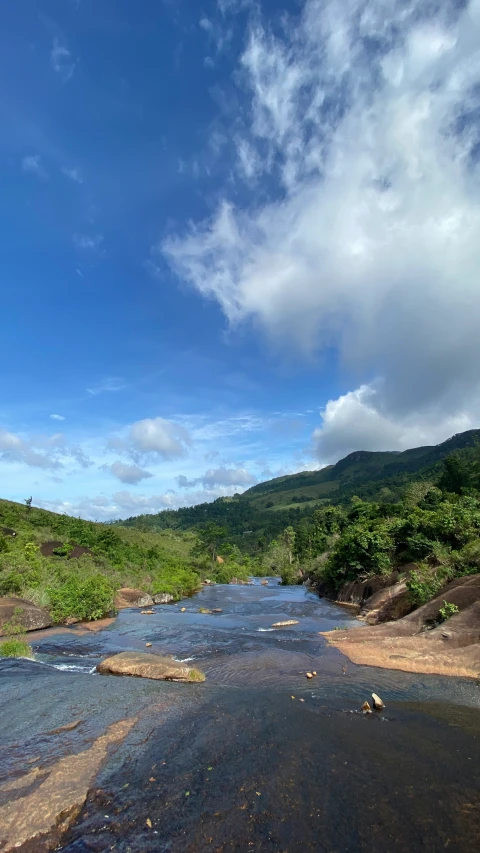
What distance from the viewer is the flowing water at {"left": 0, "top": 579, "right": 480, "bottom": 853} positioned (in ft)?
26.5

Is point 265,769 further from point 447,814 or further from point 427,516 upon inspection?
point 427,516

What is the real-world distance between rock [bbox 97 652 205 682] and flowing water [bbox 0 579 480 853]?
67 centimetres

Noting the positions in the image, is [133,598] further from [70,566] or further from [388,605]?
[388,605]

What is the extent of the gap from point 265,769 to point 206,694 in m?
6.62

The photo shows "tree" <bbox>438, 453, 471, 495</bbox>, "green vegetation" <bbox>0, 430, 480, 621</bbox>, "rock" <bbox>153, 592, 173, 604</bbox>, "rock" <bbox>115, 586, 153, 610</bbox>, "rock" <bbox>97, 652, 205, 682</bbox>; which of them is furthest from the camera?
"tree" <bbox>438, 453, 471, 495</bbox>

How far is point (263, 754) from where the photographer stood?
36.8ft

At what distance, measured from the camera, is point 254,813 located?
8664mm

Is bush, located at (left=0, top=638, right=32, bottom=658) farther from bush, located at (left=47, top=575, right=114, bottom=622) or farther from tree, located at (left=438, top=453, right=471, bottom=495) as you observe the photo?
tree, located at (left=438, top=453, right=471, bottom=495)

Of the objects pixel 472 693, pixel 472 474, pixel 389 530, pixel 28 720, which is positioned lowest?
pixel 472 693

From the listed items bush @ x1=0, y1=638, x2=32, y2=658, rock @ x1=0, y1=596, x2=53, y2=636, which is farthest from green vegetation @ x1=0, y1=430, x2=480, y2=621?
bush @ x1=0, y1=638, x2=32, y2=658

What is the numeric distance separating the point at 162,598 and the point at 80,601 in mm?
21875

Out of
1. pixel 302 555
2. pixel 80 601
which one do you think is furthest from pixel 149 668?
pixel 302 555

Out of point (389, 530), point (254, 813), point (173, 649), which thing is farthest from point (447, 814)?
point (389, 530)

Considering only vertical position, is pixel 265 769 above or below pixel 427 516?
below
